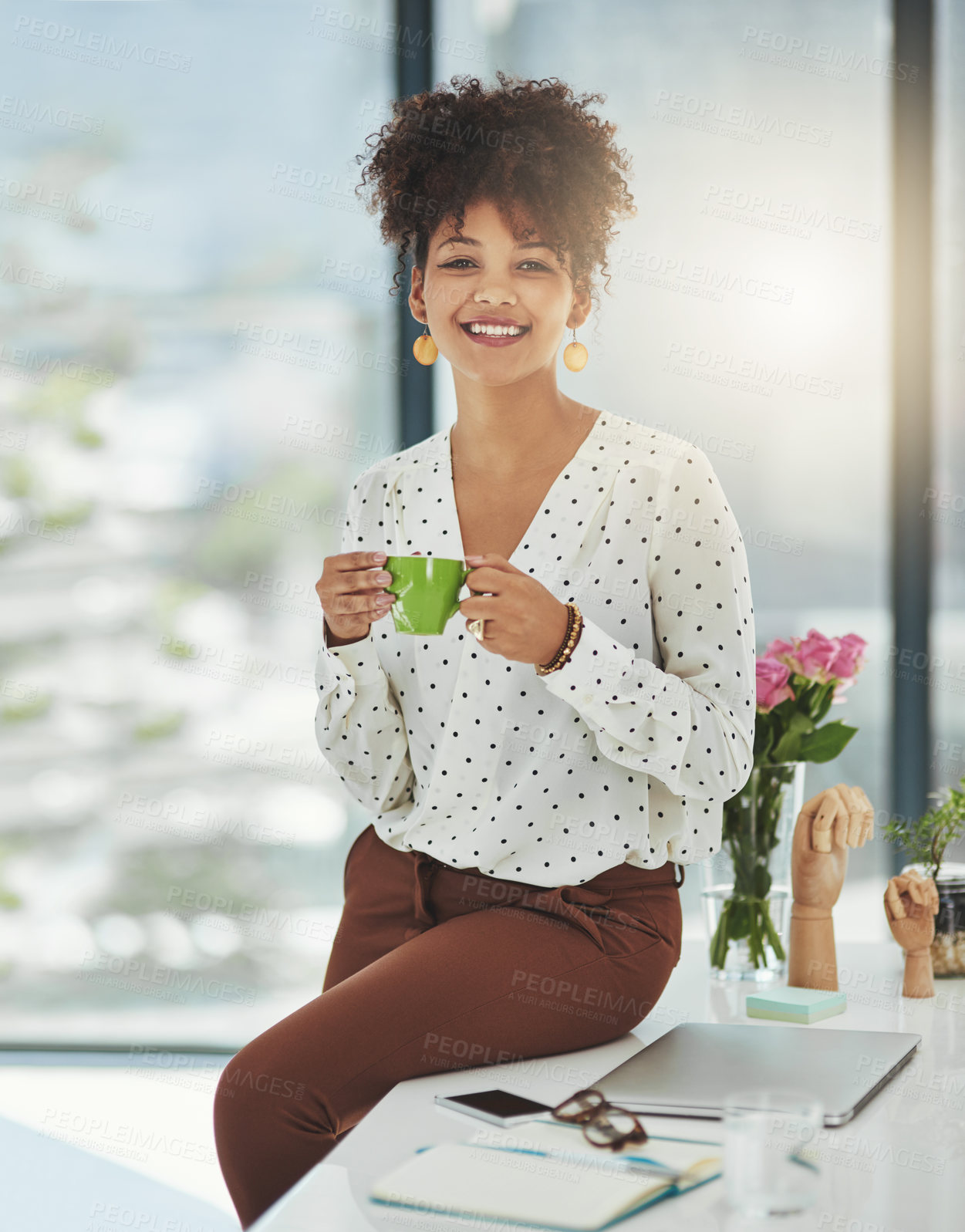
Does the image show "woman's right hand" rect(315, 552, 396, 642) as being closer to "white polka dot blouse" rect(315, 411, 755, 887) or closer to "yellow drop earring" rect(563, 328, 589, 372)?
"white polka dot blouse" rect(315, 411, 755, 887)

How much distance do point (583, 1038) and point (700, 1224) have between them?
1.41ft

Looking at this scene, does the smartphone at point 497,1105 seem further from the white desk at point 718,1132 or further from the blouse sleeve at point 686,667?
the blouse sleeve at point 686,667

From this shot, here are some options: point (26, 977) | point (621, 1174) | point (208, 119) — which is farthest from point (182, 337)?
point (621, 1174)

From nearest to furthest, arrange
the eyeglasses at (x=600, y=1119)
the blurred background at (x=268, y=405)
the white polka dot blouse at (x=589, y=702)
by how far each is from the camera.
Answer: the eyeglasses at (x=600, y=1119) < the white polka dot blouse at (x=589, y=702) < the blurred background at (x=268, y=405)

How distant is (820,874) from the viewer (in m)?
1.46

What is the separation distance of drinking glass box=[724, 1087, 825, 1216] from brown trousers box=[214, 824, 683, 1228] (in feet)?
1.22

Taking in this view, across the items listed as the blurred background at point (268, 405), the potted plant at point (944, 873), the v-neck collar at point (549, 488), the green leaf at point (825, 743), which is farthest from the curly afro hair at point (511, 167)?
the blurred background at point (268, 405)

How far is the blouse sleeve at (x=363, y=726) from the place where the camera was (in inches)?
52.6

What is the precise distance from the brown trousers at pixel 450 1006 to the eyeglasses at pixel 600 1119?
6.4 inches

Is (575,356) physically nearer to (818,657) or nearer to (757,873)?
(818,657)

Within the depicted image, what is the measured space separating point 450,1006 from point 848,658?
79 cm

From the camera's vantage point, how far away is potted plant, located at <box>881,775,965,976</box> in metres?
1.51

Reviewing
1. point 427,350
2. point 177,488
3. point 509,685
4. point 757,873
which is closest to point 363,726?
point 509,685

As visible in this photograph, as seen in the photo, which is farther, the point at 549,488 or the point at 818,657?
the point at 818,657
